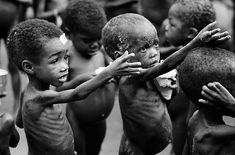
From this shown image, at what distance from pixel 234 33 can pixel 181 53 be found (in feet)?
15.5

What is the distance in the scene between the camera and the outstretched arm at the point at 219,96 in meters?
2.62

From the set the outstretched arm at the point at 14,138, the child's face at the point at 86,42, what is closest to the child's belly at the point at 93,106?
the child's face at the point at 86,42

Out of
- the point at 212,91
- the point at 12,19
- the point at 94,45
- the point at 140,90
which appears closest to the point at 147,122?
the point at 140,90

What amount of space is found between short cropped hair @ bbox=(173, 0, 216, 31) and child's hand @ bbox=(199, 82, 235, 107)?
1.11m

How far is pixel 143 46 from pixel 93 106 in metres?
0.91

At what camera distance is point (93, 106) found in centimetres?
400

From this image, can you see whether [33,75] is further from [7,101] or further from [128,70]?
[7,101]

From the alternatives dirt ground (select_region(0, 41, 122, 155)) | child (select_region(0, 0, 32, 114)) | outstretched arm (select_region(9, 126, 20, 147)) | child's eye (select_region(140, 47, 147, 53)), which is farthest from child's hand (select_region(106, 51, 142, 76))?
child (select_region(0, 0, 32, 114))

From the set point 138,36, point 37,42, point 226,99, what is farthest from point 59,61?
point 226,99

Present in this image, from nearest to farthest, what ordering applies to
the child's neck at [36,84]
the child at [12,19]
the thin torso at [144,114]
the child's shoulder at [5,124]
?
the child's shoulder at [5,124] → the child's neck at [36,84] → the thin torso at [144,114] → the child at [12,19]

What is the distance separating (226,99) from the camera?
2.63 metres

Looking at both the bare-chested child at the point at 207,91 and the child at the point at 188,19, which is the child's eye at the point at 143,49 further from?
the child at the point at 188,19

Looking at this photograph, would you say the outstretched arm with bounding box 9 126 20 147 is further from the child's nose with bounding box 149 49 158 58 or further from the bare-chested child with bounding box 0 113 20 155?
the child's nose with bounding box 149 49 158 58

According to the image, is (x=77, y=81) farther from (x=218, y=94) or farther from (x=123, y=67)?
(x=218, y=94)
